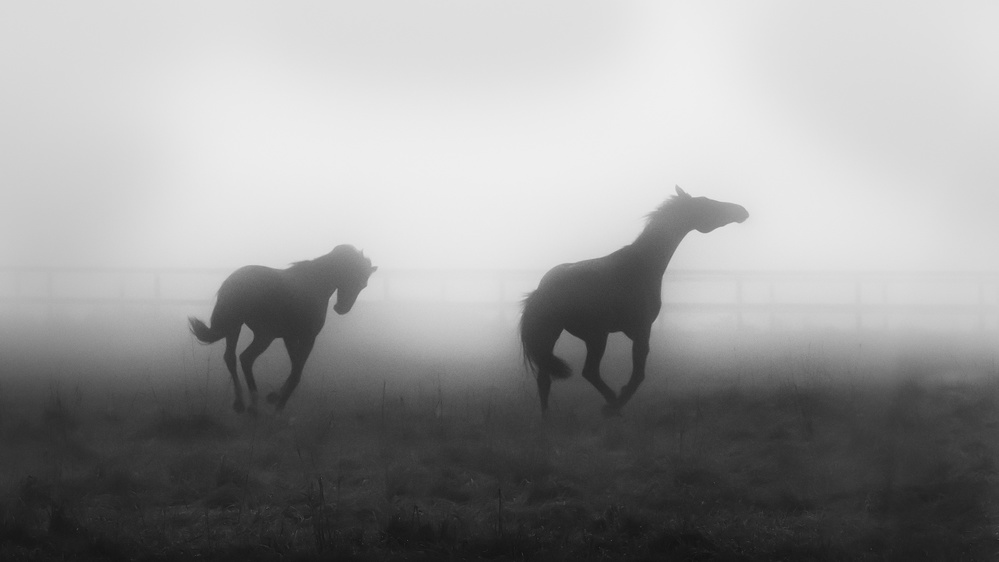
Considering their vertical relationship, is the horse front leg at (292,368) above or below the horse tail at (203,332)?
below

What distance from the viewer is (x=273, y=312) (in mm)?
9438

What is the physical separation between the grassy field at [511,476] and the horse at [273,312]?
1.51 feet

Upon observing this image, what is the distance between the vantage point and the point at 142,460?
770 centimetres

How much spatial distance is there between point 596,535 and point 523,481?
3.90 ft

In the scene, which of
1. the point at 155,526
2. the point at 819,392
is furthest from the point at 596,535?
the point at 819,392

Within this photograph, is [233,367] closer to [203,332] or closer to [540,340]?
[203,332]

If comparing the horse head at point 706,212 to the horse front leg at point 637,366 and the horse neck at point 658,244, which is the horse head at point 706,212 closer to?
the horse neck at point 658,244

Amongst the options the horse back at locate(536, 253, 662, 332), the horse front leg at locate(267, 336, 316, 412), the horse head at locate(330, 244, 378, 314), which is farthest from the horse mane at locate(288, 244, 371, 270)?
the horse back at locate(536, 253, 662, 332)

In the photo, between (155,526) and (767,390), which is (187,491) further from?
(767,390)

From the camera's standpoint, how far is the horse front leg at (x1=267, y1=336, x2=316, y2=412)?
370 inches

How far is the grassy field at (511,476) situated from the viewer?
18.9ft

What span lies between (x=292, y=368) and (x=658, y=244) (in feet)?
12.2

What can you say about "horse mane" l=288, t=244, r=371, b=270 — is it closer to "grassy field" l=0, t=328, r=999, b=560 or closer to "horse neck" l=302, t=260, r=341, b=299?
"horse neck" l=302, t=260, r=341, b=299

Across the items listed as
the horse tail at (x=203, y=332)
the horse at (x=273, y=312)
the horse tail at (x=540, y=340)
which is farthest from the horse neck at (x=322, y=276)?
the horse tail at (x=540, y=340)
